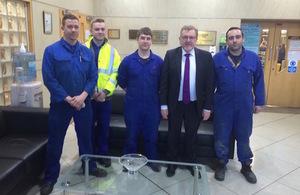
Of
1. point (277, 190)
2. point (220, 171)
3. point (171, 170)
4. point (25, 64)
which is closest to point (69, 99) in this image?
point (171, 170)

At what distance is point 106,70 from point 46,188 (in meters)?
1.20

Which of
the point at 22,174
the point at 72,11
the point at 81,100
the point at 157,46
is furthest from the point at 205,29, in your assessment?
the point at 22,174

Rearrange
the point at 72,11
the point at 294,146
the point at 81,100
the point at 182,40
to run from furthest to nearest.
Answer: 1. the point at 72,11
2. the point at 294,146
3. the point at 182,40
4. the point at 81,100

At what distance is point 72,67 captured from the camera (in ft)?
6.84

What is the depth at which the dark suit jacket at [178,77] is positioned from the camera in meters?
2.29

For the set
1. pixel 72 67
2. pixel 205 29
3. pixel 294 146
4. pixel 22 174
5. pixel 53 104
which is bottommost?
pixel 294 146

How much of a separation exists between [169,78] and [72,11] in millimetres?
2932

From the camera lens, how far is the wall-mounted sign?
17.0ft

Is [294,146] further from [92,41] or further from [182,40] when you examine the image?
[92,41]

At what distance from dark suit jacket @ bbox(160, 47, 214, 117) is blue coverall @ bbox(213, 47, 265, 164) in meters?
0.22

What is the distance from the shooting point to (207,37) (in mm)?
5211

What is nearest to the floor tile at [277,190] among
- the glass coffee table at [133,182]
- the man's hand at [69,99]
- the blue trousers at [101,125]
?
the glass coffee table at [133,182]

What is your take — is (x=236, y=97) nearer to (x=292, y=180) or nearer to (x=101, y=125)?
(x=292, y=180)

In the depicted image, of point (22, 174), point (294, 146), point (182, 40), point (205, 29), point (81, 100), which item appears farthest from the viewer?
point (205, 29)
